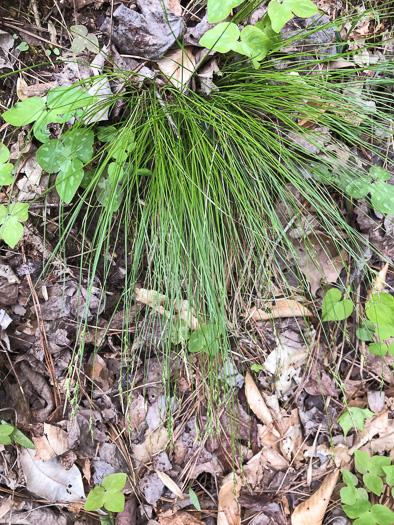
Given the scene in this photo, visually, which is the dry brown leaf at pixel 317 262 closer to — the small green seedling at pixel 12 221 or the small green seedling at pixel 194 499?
the small green seedling at pixel 194 499

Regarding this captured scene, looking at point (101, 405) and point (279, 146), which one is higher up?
point (279, 146)

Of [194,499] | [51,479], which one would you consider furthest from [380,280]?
[51,479]

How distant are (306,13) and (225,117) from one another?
1.34ft

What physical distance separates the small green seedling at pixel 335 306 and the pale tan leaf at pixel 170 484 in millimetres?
941

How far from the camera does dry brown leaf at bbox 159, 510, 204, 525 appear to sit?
1507 mm

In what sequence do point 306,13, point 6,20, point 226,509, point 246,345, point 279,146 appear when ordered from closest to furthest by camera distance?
1. point 306,13
2. point 279,146
3. point 6,20
4. point 226,509
5. point 246,345

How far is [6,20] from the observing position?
1422 mm

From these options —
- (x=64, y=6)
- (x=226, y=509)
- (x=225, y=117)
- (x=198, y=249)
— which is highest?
(x=64, y=6)

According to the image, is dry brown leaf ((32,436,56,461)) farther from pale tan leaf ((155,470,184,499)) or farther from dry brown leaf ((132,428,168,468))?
pale tan leaf ((155,470,184,499))

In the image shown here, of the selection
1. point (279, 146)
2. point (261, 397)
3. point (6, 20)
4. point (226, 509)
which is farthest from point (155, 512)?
point (6, 20)

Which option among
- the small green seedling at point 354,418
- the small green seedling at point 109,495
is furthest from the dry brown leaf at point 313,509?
the small green seedling at point 109,495

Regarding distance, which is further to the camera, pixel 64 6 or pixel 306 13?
pixel 64 6

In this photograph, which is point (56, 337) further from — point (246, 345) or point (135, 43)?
point (135, 43)

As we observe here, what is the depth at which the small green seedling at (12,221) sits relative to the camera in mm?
1305
